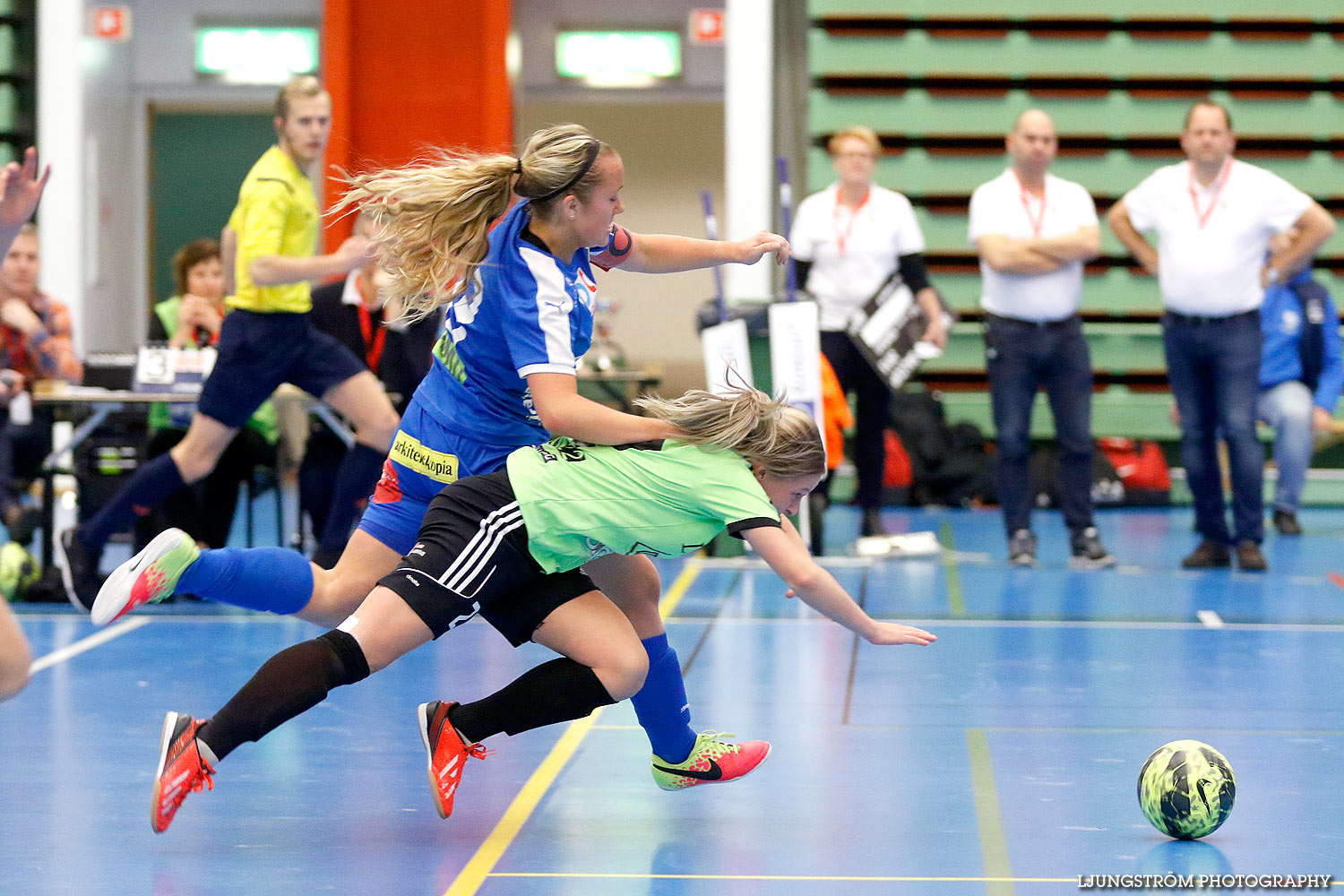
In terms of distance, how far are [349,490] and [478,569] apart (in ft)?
11.6

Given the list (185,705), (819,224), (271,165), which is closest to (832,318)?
(819,224)

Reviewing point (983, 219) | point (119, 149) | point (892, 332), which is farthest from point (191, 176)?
point (983, 219)

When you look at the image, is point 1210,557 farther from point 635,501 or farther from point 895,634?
point 635,501

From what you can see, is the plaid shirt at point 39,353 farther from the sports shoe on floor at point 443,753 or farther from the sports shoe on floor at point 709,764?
the sports shoe on floor at point 709,764

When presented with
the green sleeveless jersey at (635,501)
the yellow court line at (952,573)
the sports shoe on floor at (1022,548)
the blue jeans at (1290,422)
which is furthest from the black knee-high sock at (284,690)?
the blue jeans at (1290,422)

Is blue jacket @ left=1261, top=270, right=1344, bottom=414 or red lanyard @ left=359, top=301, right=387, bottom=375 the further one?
blue jacket @ left=1261, top=270, right=1344, bottom=414

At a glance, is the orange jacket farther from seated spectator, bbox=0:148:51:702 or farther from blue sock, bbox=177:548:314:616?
seated spectator, bbox=0:148:51:702

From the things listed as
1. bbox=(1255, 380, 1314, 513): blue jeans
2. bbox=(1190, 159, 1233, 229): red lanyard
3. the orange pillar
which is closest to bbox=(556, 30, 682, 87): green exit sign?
the orange pillar

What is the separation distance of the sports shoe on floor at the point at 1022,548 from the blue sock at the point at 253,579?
15.3 feet

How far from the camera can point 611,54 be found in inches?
611

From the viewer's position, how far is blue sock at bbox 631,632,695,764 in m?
3.61

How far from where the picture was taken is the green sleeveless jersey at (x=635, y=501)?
3.30 metres

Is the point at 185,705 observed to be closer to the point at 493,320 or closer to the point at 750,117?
the point at 493,320

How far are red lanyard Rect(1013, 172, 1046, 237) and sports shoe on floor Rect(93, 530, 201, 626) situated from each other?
17.2 ft
